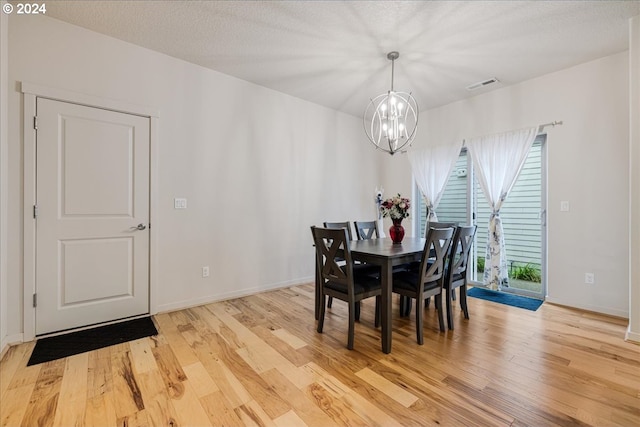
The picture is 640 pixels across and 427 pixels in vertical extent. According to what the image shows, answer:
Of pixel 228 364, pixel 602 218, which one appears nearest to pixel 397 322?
pixel 228 364

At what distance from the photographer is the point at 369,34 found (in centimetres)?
260

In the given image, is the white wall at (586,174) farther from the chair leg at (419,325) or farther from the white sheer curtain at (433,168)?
the chair leg at (419,325)

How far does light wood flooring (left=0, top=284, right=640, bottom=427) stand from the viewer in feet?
4.97

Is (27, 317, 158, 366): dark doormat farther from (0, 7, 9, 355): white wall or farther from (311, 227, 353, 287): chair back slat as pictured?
(311, 227, 353, 287): chair back slat

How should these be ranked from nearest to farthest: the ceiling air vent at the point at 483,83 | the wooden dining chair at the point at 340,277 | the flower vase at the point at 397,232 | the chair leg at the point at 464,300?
the wooden dining chair at the point at 340,277 < the chair leg at the point at 464,300 < the flower vase at the point at 397,232 < the ceiling air vent at the point at 483,83

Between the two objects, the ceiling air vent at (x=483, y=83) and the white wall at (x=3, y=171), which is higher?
the ceiling air vent at (x=483, y=83)

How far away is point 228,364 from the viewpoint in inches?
79.0

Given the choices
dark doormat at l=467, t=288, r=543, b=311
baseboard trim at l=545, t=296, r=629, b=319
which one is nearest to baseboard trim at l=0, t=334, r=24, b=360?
dark doormat at l=467, t=288, r=543, b=311

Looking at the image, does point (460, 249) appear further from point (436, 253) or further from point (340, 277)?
point (340, 277)

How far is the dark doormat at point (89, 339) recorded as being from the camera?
214cm

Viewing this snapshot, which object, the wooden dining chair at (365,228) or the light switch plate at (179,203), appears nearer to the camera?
the light switch plate at (179,203)

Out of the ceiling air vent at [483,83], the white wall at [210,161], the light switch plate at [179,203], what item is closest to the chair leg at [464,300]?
the white wall at [210,161]

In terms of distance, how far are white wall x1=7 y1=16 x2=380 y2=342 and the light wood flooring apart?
831mm

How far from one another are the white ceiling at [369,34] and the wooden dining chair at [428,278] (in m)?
1.80
